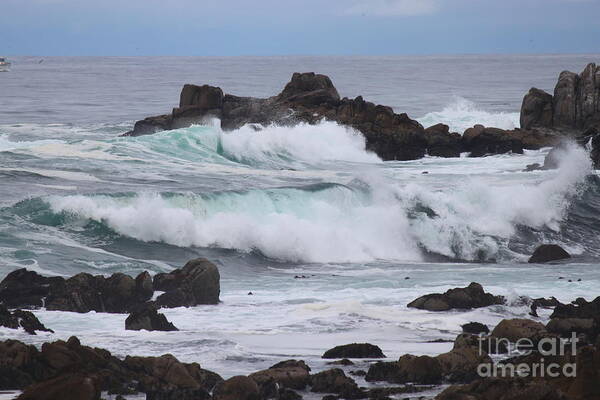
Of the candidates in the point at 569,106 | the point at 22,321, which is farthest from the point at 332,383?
the point at 569,106

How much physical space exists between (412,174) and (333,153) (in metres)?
5.93

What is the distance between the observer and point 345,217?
26.8 meters

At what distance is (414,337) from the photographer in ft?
48.4

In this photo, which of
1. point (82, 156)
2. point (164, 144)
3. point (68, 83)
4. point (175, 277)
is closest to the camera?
point (175, 277)

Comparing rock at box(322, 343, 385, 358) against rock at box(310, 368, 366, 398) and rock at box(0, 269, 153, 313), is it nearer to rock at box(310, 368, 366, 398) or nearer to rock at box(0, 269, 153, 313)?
rock at box(310, 368, 366, 398)

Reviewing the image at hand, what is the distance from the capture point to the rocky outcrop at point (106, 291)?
16.0 m

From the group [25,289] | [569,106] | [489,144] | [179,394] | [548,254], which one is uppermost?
[569,106]

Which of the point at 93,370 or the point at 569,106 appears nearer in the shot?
the point at 93,370

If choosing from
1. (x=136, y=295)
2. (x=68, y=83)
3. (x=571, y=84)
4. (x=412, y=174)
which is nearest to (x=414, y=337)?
(x=136, y=295)

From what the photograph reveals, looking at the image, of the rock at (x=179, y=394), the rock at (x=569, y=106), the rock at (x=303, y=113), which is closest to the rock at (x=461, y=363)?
the rock at (x=179, y=394)

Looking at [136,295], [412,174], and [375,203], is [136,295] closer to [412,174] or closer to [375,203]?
[375,203]

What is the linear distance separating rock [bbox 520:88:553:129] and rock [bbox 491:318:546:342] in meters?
29.4

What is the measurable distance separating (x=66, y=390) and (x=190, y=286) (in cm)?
720

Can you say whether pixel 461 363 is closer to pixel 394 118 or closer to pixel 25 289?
pixel 25 289
